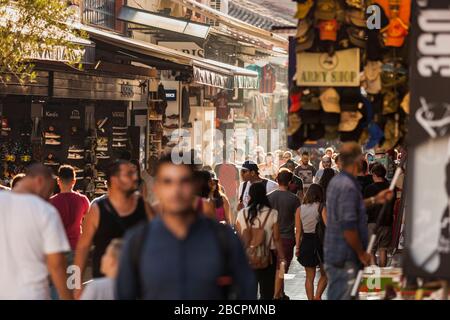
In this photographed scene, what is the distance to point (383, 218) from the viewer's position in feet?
63.0

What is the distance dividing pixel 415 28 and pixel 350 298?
3.11 meters

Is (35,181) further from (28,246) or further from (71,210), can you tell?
(71,210)

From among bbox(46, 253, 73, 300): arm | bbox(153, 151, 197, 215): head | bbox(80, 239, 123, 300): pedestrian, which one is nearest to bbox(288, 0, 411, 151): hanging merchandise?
bbox(46, 253, 73, 300): arm

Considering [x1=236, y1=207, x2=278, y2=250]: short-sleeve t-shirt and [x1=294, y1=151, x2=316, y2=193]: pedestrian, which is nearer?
[x1=236, y1=207, x2=278, y2=250]: short-sleeve t-shirt

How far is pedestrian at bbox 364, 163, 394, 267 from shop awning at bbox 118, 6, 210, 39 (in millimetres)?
12857

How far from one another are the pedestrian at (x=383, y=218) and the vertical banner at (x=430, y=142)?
1032cm

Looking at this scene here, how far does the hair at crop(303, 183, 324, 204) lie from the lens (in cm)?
1762

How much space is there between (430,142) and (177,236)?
195 cm

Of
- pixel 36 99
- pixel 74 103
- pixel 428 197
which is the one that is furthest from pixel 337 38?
pixel 74 103

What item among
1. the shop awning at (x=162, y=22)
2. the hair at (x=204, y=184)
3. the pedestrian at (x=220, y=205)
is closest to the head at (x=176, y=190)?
the hair at (x=204, y=184)

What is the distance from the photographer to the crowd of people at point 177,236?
7.51 meters

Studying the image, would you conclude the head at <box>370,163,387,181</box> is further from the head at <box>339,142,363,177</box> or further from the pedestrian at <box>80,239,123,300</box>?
the pedestrian at <box>80,239,123,300</box>

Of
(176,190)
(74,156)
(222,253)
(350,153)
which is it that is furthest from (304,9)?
(74,156)

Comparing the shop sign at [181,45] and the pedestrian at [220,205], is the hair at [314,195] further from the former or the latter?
the shop sign at [181,45]
